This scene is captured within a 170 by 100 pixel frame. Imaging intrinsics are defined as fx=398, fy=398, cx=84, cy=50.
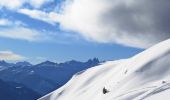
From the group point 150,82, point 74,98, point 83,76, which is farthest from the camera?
point 83,76

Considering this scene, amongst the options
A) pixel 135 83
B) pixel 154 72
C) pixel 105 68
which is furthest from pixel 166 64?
pixel 105 68

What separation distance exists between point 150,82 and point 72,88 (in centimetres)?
6248

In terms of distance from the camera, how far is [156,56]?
73.1 meters

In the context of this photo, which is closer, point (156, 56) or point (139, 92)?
point (139, 92)

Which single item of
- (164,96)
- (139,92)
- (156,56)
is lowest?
(164,96)

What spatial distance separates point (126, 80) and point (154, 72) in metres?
5.63

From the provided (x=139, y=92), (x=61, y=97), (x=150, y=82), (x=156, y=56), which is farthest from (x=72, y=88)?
(x=139, y=92)

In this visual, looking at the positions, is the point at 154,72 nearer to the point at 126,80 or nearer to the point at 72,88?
the point at 126,80

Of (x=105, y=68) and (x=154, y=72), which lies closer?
(x=154, y=72)

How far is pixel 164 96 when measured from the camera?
131ft

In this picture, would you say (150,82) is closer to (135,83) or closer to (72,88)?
(135,83)

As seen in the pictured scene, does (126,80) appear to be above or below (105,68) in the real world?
below

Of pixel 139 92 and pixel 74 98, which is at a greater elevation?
pixel 74 98

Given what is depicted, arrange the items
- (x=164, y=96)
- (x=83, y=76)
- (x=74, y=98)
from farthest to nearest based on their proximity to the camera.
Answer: (x=83, y=76) → (x=74, y=98) → (x=164, y=96)
